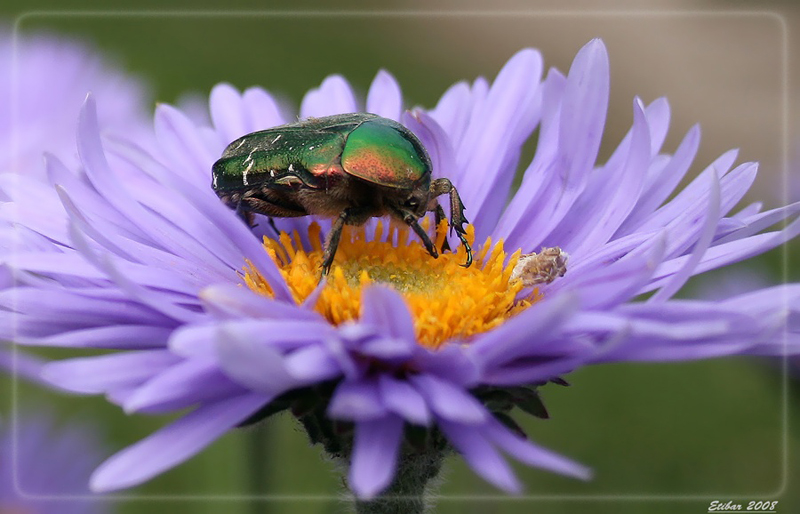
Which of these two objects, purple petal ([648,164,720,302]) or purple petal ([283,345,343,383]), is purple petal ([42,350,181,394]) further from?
purple petal ([648,164,720,302])

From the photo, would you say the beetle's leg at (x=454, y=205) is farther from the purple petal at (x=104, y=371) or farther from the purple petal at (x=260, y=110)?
the purple petal at (x=104, y=371)

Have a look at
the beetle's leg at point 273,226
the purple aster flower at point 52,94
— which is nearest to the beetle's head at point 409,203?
the beetle's leg at point 273,226

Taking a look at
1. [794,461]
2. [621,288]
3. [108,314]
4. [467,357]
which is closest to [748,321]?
[621,288]

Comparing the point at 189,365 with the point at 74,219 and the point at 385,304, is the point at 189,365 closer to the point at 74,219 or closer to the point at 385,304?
the point at 385,304

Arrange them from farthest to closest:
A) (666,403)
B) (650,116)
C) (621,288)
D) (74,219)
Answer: (666,403), (650,116), (74,219), (621,288)

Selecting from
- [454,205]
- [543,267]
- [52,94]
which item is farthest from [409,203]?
[52,94]

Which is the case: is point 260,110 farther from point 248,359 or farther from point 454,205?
point 248,359

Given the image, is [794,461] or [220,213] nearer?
[220,213]

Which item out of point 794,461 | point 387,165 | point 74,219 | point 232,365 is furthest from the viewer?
point 794,461

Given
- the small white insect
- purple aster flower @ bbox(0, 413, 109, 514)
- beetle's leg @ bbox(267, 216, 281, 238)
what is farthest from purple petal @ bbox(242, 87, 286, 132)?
purple aster flower @ bbox(0, 413, 109, 514)
